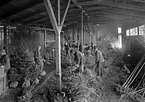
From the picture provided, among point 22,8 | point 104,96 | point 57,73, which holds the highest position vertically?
point 22,8

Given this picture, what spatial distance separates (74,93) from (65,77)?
982 mm

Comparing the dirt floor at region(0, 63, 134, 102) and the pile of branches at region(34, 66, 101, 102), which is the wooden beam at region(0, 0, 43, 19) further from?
the dirt floor at region(0, 63, 134, 102)

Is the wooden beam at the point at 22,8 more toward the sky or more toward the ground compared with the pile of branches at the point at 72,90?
more toward the sky

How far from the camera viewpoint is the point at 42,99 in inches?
125

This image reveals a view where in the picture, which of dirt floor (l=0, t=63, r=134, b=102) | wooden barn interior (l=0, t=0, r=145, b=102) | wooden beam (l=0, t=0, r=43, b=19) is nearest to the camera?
dirt floor (l=0, t=63, r=134, b=102)

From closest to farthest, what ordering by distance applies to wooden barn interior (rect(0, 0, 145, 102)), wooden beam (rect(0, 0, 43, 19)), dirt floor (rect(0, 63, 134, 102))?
dirt floor (rect(0, 63, 134, 102)) → wooden barn interior (rect(0, 0, 145, 102)) → wooden beam (rect(0, 0, 43, 19))

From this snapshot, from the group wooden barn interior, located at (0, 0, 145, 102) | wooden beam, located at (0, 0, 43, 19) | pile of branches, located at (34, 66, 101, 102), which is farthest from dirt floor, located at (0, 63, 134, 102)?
wooden beam, located at (0, 0, 43, 19)

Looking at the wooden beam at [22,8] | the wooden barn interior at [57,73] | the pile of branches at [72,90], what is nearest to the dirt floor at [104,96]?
the wooden barn interior at [57,73]

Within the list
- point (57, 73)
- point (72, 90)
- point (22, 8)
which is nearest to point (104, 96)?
point (72, 90)

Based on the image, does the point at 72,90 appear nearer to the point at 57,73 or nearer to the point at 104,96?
the point at 57,73

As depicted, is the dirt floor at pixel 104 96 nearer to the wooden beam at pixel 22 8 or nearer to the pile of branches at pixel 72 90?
the pile of branches at pixel 72 90

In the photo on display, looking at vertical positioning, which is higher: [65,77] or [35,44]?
[35,44]

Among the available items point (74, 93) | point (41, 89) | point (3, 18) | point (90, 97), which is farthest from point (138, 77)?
point (3, 18)

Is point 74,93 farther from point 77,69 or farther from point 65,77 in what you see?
point 77,69
